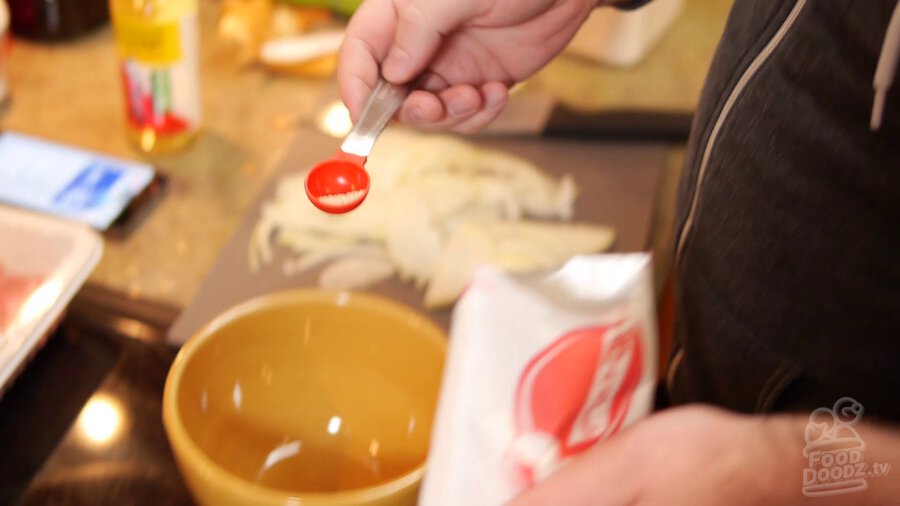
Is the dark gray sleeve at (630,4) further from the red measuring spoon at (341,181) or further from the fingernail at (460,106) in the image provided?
the red measuring spoon at (341,181)

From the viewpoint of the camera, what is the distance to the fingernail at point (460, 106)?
634 millimetres

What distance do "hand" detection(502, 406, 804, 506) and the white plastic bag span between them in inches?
0.9

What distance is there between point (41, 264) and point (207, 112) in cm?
37

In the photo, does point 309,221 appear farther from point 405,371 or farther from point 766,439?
point 766,439

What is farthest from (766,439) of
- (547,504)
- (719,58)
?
(719,58)

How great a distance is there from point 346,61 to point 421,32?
0.06m

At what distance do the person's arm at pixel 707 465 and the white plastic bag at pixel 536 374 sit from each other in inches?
0.9

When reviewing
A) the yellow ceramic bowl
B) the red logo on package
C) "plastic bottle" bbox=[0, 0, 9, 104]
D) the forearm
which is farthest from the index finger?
"plastic bottle" bbox=[0, 0, 9, 104]

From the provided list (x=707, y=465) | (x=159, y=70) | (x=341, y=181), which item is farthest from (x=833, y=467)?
(x=159, y=70)

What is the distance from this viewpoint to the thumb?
23.4 inches

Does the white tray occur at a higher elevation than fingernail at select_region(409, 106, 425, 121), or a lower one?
lower

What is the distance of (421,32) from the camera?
1.95 feet

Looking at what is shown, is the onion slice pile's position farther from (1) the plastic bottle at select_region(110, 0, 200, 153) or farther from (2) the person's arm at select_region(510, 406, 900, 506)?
(2) the person's arm at select_region(510, 406, 900, 506)

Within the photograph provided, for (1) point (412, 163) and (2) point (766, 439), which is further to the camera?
(1) point (412, 163)
